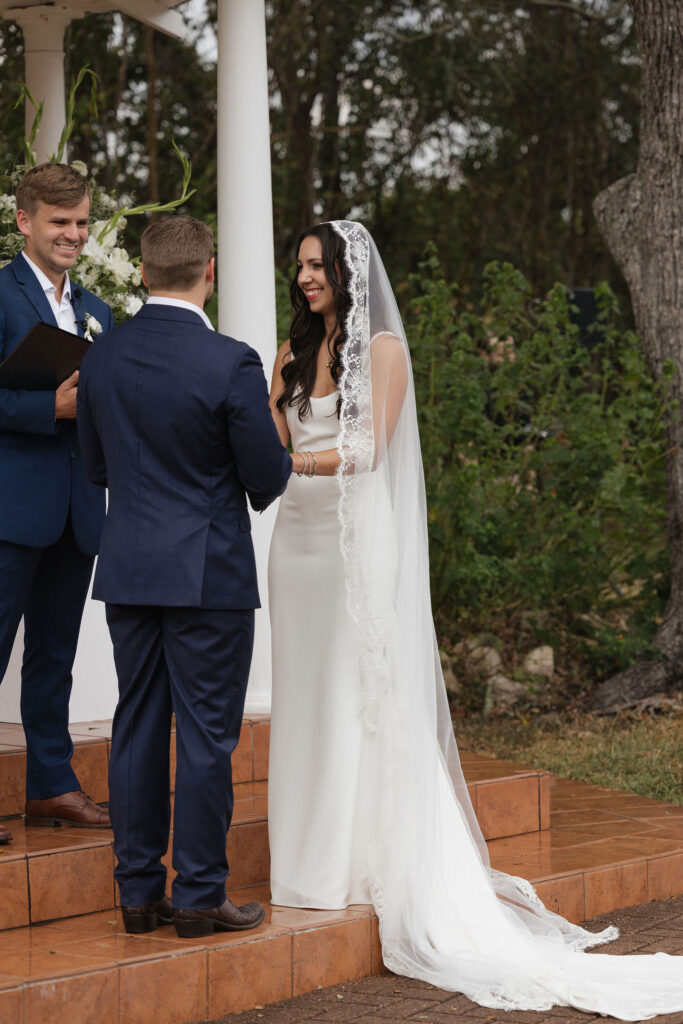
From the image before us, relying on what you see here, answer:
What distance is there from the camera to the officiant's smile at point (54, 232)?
360 centimetres

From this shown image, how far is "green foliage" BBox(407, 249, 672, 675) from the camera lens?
6840mm

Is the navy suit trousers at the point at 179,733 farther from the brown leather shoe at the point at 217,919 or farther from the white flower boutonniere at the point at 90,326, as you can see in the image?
the white flower boutonniere at the point at 90,326

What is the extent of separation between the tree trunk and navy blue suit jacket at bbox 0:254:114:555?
426 cm

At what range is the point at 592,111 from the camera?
13.6 metres

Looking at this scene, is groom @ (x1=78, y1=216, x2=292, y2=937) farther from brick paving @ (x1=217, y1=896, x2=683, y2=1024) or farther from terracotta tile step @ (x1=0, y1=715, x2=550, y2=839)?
terracotta tile step @ (x1=0, y1=715, x2=550, y2=839)

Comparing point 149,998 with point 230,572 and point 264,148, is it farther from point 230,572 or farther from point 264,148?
point 264,148

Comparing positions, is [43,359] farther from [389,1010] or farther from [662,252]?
[662,252]

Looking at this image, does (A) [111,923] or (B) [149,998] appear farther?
(A) [111,923]

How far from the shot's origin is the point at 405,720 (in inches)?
149

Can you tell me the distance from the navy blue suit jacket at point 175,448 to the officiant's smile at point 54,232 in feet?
1.92

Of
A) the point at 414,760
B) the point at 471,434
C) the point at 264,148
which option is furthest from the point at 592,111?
the point at 414,760

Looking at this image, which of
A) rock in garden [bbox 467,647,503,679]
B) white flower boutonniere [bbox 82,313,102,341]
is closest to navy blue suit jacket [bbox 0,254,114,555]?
white flower boutonniere [bbox 82,313,102,341]

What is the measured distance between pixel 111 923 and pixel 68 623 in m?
0.87

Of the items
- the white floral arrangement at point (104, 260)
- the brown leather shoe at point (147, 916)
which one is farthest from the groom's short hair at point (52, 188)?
the brown leather shoe at point (147, 916)
